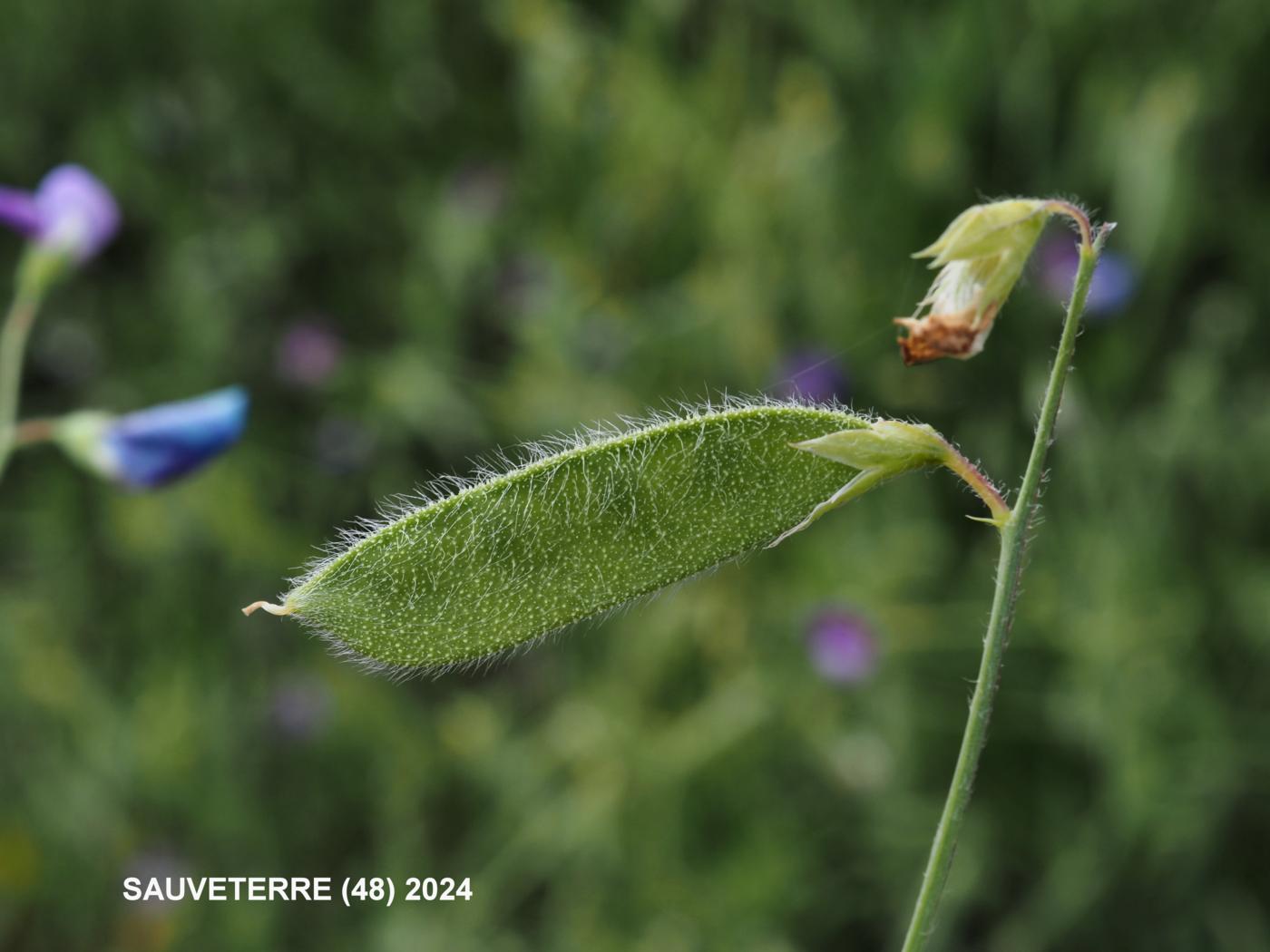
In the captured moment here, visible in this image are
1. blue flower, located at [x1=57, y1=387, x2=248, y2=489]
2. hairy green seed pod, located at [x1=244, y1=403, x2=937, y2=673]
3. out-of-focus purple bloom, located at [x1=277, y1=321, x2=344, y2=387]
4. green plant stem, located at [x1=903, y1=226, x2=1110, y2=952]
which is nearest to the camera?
green plant stem, located at [x1=903, y1=226, x2=1110, y2=952]

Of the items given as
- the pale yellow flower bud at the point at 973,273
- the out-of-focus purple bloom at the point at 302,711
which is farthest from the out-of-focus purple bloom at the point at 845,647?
the pale yellow flower bud at the point at 973,273

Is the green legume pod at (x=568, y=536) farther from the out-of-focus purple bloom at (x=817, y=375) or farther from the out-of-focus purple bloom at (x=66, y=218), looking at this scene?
the out-of-focus purple bloom at (x=817, y=375)

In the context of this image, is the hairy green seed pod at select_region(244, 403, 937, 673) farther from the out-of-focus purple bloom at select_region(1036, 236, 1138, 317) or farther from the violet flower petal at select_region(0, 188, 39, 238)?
the out-of-focus purple bloom at select_region(1036, 236, 1138, 317)

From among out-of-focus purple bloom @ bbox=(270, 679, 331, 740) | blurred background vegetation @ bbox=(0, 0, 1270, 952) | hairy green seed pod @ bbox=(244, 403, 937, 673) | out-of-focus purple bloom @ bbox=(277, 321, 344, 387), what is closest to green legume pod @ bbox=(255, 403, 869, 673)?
hairy green seed pod @ bbox=(244, 403, 937, 673)

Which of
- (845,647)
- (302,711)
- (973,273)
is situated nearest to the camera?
(973,273)

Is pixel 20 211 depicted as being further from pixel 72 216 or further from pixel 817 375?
pixel 817 375

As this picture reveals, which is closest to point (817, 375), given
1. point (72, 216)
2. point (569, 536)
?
point (72, 216)

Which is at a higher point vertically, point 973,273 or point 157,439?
point 973,273
